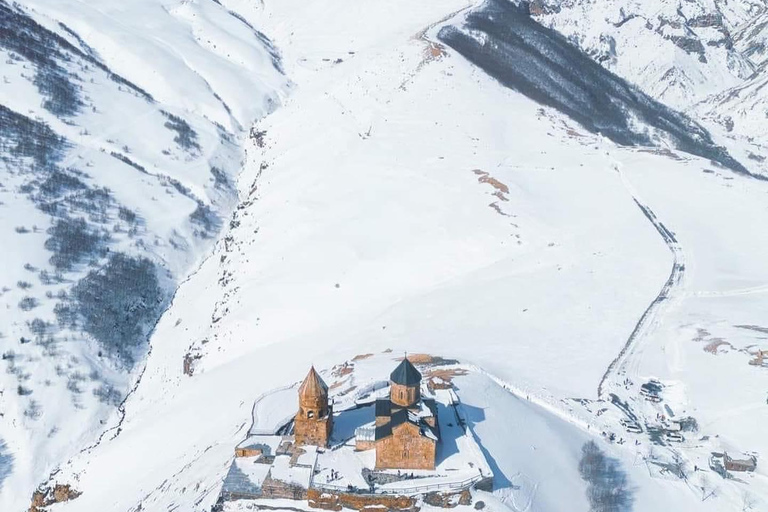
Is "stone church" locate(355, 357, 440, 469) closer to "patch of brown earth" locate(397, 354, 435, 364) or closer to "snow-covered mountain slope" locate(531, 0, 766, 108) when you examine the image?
"patch of brown earth" locate(397, 354, 435, 364)

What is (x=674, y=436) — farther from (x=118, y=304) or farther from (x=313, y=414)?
(x=118, y=304)

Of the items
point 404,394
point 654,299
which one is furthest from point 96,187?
point 654,299

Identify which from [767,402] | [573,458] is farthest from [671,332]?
[573,458]

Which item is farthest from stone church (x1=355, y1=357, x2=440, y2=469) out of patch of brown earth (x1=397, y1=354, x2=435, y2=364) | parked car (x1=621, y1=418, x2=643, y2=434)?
parked car (x1=621, y1=418, x2=643, y2=434)

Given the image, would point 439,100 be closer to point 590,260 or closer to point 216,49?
point 590,260

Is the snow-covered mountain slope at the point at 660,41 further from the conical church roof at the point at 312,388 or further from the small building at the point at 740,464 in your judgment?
the conical church roof at the point at 312,388

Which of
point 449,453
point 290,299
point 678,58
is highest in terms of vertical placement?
point 678,58

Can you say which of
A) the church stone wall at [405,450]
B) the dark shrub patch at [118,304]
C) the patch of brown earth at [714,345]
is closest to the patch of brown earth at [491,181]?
the patch of brown earth at [714,345]

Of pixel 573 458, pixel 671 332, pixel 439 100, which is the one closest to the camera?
pixel 573 458
